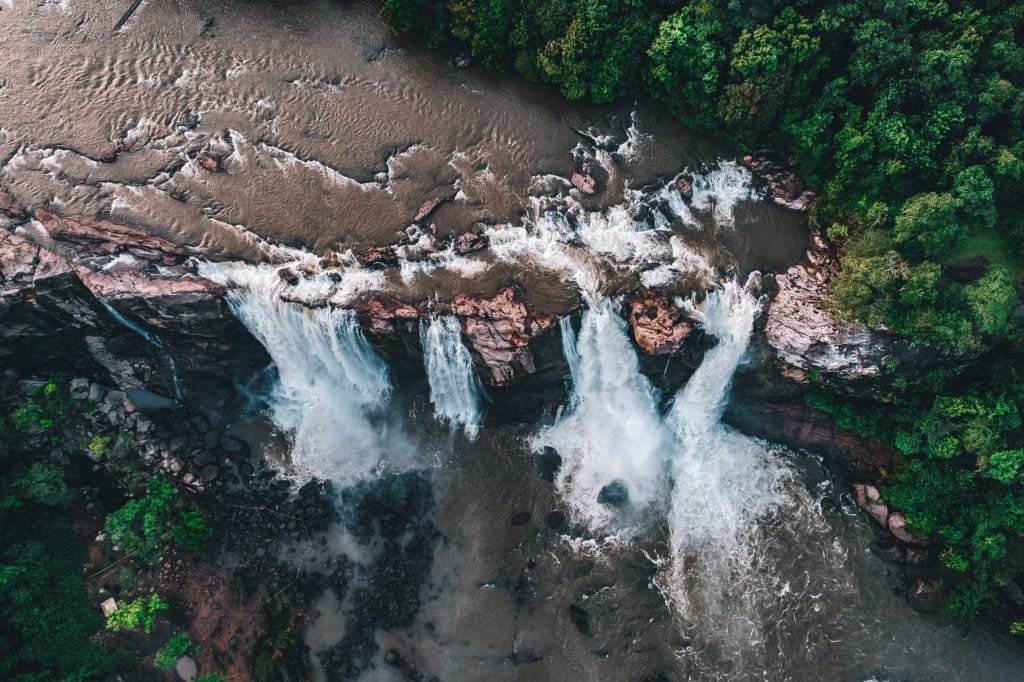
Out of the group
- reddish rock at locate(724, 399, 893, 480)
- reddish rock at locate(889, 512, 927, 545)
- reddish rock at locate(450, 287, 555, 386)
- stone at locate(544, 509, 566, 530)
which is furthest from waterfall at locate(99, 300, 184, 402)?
reddish rock at locate(889, 512, 927, 545)

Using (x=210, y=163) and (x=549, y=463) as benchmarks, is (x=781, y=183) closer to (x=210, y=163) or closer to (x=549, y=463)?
(x=549, y=463)

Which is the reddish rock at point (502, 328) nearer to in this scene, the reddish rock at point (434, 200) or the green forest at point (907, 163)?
the reddish rock at point (434, 200)

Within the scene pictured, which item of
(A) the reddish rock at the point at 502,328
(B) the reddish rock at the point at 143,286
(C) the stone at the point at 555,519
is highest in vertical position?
(A) the reddish rock at the point at 502,328

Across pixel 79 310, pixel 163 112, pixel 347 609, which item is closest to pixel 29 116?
pixel 163 112

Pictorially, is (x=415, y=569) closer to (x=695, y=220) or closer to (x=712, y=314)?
(x=712, y=314)

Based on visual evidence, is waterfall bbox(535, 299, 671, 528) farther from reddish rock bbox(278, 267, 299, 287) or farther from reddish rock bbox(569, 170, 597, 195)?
reddish rock bbox(278, 267, 299, 287)

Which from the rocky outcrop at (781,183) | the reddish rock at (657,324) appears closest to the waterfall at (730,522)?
the reddish rock at (657,324)
